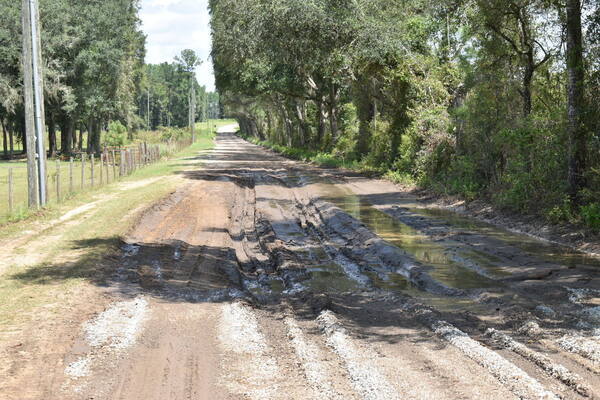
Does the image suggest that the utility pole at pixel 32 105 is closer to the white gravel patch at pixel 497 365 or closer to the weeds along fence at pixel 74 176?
the weeds along fence at pixel 74 176

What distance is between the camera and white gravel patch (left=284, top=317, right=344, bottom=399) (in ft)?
16.9

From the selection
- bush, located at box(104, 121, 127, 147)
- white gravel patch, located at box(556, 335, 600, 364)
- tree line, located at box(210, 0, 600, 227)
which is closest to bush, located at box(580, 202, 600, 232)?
tree line, located at box(210, 0, 600, 227)

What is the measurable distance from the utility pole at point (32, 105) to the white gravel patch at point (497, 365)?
45.4 feet

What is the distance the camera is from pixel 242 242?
1367 cm

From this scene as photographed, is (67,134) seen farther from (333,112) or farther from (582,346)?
(582,346)

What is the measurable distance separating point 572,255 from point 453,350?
5.87 meters

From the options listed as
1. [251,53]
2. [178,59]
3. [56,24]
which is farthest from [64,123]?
[178,59]

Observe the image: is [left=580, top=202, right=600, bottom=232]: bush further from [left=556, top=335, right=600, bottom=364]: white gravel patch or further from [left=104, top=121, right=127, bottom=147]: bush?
[left=104, top=121, right=127, bottom=147]: bush

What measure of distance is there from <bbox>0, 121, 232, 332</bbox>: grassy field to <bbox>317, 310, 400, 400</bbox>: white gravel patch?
3.32 meters

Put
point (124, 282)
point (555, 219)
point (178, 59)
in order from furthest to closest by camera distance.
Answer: point (178, 59) → point (555, 219) → point (124, 282)

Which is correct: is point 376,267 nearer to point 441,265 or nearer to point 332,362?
point 441,265

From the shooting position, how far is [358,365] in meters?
5.71

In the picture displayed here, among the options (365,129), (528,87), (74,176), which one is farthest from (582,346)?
(74,176)

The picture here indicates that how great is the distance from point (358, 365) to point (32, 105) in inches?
582
